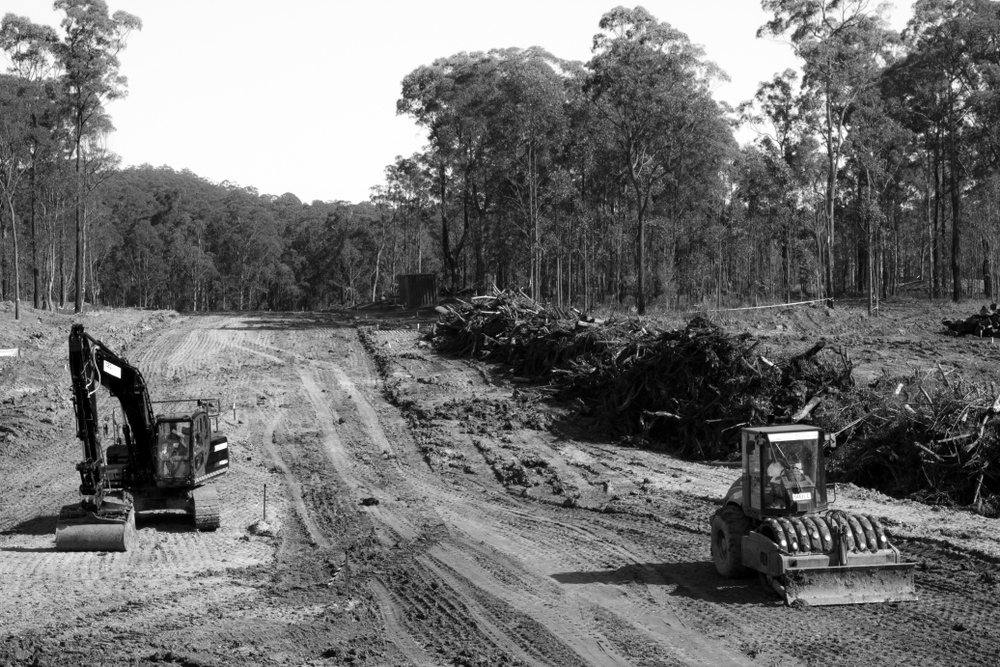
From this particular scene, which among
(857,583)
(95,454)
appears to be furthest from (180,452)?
(857,583)

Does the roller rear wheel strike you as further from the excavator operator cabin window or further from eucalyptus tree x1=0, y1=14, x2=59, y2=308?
eucalyptus tree x1=0, y1=14, x2=59, y2=308

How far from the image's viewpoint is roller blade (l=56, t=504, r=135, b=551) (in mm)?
15195

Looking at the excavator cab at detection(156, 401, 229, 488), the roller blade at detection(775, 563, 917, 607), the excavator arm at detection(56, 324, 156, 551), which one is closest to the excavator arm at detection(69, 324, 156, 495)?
the excavator arm at detection(56, 324, 156, 551)

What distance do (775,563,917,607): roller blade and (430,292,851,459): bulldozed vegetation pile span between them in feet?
25.4

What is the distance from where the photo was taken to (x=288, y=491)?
20828 mm

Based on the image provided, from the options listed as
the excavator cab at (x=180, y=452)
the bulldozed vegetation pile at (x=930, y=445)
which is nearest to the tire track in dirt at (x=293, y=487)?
the excavator cab at (x=180, y=452)

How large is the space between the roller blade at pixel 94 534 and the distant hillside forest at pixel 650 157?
105ft

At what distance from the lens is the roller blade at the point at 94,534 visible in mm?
15195

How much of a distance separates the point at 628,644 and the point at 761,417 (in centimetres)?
1299

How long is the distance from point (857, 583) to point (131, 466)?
37.9ft

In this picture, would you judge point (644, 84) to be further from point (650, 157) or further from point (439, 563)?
point (439, 563)

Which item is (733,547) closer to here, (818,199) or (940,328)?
(940,328)

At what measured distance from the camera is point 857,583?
12094mm

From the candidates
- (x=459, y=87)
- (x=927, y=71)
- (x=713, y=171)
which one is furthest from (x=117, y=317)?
(x=927, y=71)
